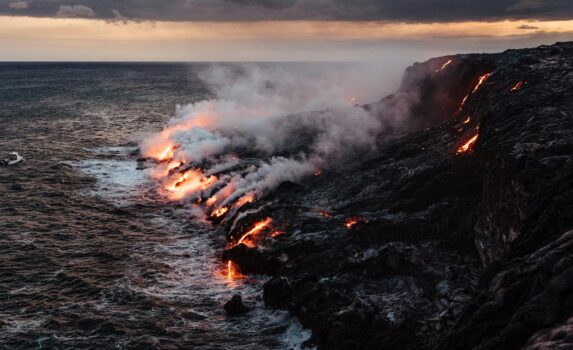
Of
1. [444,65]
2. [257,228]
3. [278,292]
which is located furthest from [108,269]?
[444,65]

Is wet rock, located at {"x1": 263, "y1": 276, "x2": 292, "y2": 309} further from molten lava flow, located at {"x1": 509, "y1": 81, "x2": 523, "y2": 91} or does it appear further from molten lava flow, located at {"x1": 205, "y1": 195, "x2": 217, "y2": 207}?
molten lava flow, located at {"x1": 509, "y1": 81, "x2": 523, "y2": 91}

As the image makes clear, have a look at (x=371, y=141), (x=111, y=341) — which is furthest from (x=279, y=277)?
(x=371, y=141)

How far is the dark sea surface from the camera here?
27.5m

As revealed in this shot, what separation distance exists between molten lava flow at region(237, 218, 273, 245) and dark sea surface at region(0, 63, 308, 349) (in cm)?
264

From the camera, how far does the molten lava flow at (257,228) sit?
36.9 metres

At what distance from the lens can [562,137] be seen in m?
26.7

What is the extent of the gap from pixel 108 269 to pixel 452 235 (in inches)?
969

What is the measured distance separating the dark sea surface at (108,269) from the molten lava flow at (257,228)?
104 inches

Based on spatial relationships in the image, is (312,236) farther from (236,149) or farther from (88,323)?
(236,149)

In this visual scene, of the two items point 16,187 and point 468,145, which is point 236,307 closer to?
point 468,145

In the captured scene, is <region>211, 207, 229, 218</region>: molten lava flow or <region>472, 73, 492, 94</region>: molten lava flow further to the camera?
<region>472, 73, 492, 94</region>: molten lava flow

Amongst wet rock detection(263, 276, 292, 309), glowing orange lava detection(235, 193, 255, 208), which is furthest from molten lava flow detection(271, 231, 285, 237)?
glowing orange lava detection(235, 193, 255, 208)

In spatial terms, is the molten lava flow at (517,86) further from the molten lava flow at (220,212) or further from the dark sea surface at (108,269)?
the molten lava flow at (220,212)

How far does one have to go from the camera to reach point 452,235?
3119 centimetres
